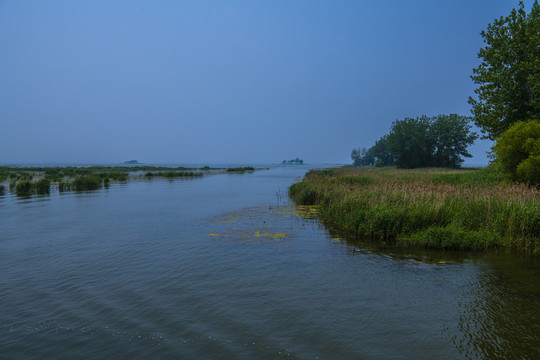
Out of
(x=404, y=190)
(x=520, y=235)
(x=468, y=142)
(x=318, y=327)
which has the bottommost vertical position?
(x=318, y=327)

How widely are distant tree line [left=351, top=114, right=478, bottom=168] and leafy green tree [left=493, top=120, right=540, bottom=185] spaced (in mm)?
60420

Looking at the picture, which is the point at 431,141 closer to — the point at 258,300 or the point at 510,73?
the point at 510,73

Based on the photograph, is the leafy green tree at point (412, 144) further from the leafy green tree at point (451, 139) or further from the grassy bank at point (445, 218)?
the grassy bank at point (445, 218)

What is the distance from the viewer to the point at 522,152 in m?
21.6

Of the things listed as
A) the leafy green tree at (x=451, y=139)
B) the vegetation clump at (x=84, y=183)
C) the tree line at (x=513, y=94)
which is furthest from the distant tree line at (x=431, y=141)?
the vegetation clump at (x=84, y=183)

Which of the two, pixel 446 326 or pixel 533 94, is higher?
pixel 533 94

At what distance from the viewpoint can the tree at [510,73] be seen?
89.2 feet

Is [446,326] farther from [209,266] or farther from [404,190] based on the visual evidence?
[404,190]

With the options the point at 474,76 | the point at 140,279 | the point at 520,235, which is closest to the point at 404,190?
the point at 520,235

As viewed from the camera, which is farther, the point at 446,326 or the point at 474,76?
the point at 474,76

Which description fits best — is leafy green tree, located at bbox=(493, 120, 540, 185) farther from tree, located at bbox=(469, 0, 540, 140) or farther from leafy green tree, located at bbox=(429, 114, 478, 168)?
leafy green tree, located at bbox=(429, 114, 478, 168)

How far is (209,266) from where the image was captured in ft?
38.4

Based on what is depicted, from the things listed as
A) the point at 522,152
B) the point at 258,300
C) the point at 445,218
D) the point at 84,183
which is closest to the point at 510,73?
the point at 522,152

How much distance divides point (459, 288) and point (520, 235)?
589 centimetres
